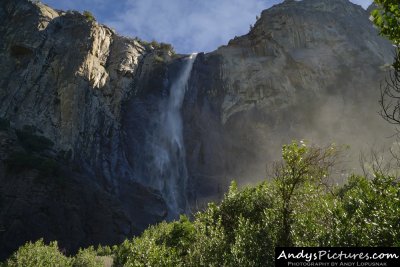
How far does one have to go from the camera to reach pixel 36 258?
32.9 m

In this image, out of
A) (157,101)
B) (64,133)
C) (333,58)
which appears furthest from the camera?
(333,58)

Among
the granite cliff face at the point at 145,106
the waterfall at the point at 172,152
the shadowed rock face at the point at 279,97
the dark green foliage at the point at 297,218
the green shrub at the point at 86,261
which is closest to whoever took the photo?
the dark green foliage at the point at 297,218

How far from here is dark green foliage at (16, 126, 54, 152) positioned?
49.8 meters

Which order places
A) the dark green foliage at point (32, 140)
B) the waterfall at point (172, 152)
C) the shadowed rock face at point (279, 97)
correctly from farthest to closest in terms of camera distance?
the shadowed rock face at point (279, 97)
the waterfall at point (172, 152)
the dark green foliage at point (32, 140)

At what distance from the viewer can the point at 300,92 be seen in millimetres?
75500

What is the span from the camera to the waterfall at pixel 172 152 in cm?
6116

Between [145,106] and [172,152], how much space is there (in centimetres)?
976

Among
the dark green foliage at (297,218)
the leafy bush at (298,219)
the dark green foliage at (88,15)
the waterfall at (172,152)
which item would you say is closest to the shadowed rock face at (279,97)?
the waterfall at (172,152)

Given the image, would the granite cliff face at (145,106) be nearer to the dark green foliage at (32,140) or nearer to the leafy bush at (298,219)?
the dark green foliage at (32,140)

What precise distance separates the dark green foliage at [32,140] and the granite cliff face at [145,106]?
570 mm

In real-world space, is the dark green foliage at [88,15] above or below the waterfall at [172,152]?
above

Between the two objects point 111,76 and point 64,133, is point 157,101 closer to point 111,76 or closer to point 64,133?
point 111,76

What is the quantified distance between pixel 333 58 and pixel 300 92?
1044cm

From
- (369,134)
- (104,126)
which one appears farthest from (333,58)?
(104,126)
